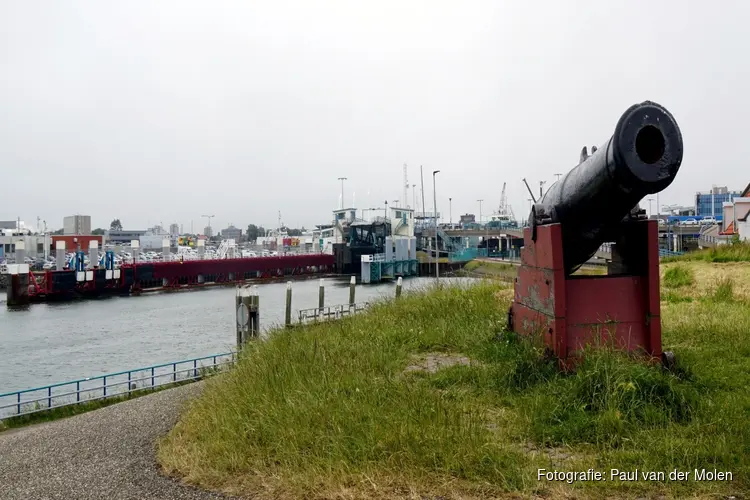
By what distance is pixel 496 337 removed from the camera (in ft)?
22.6

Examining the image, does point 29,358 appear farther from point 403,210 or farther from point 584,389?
point 403,210

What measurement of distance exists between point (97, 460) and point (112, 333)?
23.2 m

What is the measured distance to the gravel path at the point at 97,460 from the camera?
4762mm

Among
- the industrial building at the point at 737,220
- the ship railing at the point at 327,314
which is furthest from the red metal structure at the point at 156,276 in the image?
the industrial building at the point at 737,220

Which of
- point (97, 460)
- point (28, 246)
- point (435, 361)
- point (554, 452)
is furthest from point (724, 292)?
point (28, 246)

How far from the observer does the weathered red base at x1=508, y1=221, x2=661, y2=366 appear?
5.31 metres

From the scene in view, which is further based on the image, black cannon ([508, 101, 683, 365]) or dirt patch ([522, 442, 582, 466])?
black cannon ([508, 101, 683, 365])

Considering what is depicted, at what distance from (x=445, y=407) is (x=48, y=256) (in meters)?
79.0

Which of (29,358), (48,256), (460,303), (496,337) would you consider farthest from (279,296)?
(48,256)

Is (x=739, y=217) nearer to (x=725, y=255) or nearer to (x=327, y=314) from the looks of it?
(x=725, y=255)

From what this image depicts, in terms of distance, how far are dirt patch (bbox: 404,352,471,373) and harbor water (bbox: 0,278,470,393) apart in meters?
4.61

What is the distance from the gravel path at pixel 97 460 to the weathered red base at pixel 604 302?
129 inches

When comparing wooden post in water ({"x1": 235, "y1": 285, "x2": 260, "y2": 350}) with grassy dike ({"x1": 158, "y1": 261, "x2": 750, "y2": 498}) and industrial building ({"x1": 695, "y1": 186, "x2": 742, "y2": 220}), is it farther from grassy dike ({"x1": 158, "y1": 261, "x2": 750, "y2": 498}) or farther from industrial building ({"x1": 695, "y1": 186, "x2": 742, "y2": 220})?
industrial building ({"x1": 695, "y1": 186, "x2": 742, "y2": 220})

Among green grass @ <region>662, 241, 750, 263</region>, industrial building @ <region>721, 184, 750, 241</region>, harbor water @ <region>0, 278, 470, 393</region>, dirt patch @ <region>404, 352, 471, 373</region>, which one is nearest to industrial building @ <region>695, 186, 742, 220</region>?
industrial building @ <region>721, 184, 750, 241</region>
